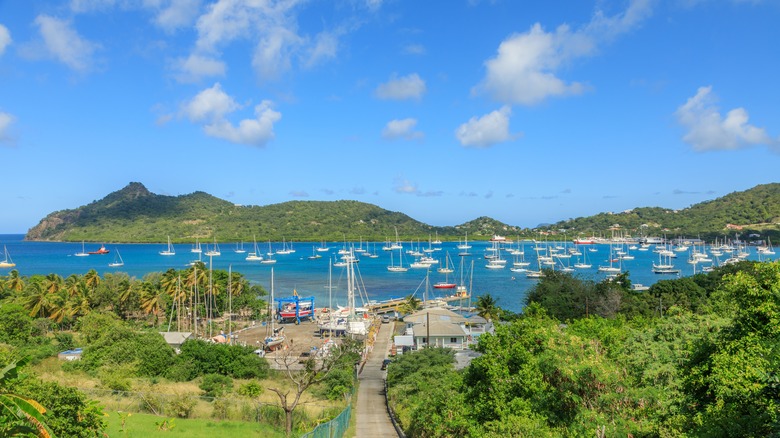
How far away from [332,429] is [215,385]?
38.7ft

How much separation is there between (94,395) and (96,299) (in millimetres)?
32953

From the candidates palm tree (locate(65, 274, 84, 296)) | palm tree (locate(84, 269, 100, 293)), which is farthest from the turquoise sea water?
palm tree (locate(65, 274, 84, 296))

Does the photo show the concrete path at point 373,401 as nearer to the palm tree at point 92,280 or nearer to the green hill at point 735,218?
the palm tree at point 92,280

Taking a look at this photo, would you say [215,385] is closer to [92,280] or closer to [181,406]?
[181,406]

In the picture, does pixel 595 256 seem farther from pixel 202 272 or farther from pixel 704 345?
pixel 704 345

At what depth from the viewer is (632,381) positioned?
12.8 meters

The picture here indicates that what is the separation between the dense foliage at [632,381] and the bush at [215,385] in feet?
28.9

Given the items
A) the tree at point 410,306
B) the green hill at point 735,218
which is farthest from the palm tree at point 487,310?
the green hill at point 735,218

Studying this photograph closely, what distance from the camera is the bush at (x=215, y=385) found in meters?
24.7

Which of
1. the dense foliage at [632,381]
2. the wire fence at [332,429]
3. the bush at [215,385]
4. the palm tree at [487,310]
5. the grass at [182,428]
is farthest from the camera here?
the palm tree at [487,310]

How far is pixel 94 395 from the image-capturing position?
21016 millimetres

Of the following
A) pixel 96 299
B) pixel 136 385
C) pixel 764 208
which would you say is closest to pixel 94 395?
pixel 136 385

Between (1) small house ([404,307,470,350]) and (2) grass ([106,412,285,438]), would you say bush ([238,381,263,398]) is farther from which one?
(1) small house ([404,307,470,350])

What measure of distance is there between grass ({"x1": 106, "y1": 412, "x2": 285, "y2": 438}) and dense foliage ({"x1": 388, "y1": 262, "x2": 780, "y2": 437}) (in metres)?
5.62
